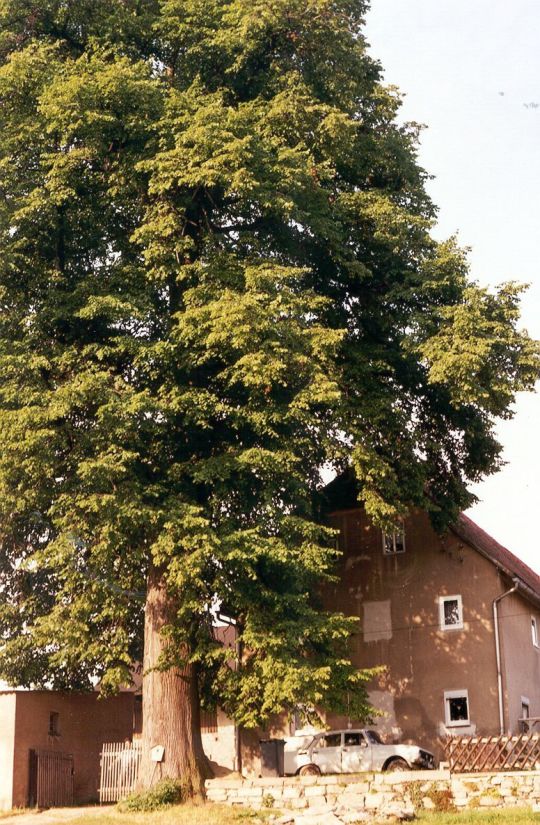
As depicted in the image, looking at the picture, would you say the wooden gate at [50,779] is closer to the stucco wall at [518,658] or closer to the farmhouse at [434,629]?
the farmhouse at [434,629]

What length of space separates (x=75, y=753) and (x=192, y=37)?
811 inches

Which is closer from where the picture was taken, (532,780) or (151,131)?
(532,780)

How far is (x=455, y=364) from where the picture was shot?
28.3 meters

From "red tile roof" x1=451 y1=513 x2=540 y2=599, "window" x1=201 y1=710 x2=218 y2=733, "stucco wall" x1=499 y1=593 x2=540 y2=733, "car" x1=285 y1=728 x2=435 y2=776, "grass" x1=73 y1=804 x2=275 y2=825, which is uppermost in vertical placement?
"red tile roof" x1=451 y1=513 x2=540 y2=599

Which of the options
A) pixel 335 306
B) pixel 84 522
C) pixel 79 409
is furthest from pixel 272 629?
pixel 335 306

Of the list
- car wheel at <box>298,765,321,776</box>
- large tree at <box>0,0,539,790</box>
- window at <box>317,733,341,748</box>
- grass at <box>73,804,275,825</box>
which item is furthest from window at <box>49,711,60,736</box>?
window at <box>317,733,341,748</box>

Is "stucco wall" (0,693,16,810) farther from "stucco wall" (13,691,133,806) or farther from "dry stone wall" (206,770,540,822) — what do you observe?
"dry stone wall" (206,770,540,822)

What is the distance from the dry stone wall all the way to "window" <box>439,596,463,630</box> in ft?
32.2

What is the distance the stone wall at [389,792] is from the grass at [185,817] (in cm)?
67

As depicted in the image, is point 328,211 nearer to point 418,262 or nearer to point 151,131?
point 418,262

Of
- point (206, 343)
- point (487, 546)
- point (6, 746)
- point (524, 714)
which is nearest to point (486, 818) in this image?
point (206, 343)

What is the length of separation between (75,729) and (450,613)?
39.3ft

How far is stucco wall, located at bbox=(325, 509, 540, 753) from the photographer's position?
116 feet

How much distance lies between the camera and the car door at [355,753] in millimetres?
32031
